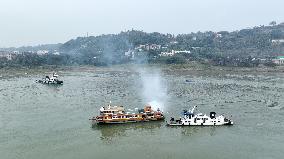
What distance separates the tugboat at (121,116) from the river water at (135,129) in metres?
0.90

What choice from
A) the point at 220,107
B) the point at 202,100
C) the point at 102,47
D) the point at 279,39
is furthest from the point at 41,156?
the point at 279,39

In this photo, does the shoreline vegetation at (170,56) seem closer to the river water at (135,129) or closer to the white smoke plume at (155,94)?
the white smoke plume at (155,94)

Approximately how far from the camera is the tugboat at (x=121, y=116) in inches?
1951

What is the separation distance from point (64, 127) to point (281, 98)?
128 feet

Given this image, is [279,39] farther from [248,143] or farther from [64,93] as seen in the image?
[248,143]

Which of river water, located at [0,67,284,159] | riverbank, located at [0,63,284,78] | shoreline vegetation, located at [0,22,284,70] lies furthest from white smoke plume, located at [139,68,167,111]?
shoreline vegetation, located at [0,22,284,70]

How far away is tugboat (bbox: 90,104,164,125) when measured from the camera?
49.6 metres

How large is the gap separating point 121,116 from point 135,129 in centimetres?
300

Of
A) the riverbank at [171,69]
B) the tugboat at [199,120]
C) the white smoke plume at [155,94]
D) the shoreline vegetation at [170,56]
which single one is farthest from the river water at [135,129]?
the shoreline vegetation at [170,56]

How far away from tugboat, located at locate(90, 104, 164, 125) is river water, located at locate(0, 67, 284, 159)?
0.90 metres

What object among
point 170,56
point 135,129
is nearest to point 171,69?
point 170,56

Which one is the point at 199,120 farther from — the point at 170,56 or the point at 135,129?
the point at 170,56

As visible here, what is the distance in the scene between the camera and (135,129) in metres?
48.1

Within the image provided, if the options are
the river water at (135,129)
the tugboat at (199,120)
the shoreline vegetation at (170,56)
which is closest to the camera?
the river water at (135,129)
